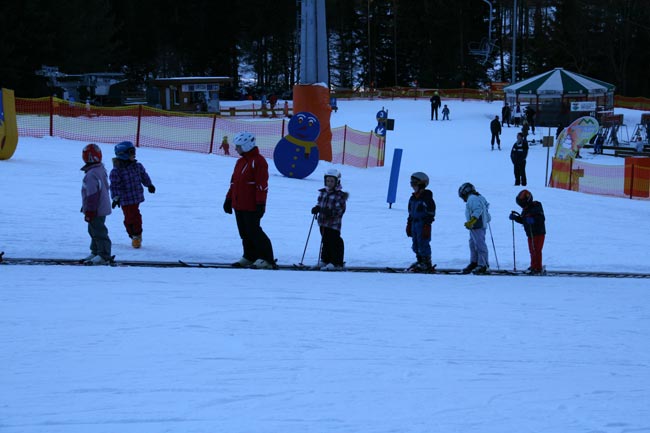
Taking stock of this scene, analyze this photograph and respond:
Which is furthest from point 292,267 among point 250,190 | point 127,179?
point 127,179

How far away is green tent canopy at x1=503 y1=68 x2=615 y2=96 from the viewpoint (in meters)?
38.2

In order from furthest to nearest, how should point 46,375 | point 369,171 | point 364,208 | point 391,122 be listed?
point 391,122 < point 369,171 < point 364,208 < point 46,375

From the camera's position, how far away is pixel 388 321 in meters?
6.72

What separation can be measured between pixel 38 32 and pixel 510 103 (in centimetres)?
2840

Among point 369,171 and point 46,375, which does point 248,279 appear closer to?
point 46,375

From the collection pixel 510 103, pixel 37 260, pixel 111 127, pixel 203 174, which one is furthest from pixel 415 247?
pixel 510 103

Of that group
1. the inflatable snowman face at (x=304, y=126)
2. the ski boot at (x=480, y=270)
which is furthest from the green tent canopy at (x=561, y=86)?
the ski boot at (x=480, y=270)

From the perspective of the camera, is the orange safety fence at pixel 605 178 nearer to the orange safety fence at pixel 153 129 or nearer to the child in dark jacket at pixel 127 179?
Answer: the orange safety fence at pixel 153 129

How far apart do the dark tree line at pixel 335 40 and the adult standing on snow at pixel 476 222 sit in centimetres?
4279

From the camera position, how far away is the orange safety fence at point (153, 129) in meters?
22.4

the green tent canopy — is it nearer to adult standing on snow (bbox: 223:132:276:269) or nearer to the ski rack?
the ski rack

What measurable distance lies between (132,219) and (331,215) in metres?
2.51

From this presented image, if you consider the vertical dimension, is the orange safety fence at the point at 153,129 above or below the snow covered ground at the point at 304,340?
above

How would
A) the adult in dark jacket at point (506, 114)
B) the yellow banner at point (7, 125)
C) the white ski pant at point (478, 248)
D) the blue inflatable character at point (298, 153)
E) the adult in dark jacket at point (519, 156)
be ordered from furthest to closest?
the adult in dark jacket at point (506, 114) → the adult in dark jacket at point (519, 156) → the blue inflatable character at point (298, 153) → the yellow banner at point (7, 125) → the white ski pant at point (478, 248)
